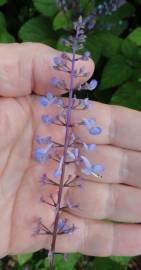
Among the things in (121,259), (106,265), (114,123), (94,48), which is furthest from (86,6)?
(106,265)

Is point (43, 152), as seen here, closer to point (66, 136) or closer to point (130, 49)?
point (66, 136)

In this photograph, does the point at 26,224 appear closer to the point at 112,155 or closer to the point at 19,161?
the point at 19,161

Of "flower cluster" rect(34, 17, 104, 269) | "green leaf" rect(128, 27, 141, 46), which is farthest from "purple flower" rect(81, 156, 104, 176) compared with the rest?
"green leaf" rect(128, 27, 141, 46)

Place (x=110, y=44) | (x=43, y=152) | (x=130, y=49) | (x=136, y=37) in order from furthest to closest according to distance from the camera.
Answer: (x=110, y=44)
(x=130, y=49)
(x=136, y=37)
(x=43, y=152)

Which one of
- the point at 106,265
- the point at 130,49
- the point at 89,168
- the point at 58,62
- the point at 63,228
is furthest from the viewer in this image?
the point at 106,265

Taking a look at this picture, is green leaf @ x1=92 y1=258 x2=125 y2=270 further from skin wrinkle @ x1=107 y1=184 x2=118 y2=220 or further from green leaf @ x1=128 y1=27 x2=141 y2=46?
green leaf @ x1=128 y1=27 x2=141 y2=46

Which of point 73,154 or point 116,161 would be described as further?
point 116,161
